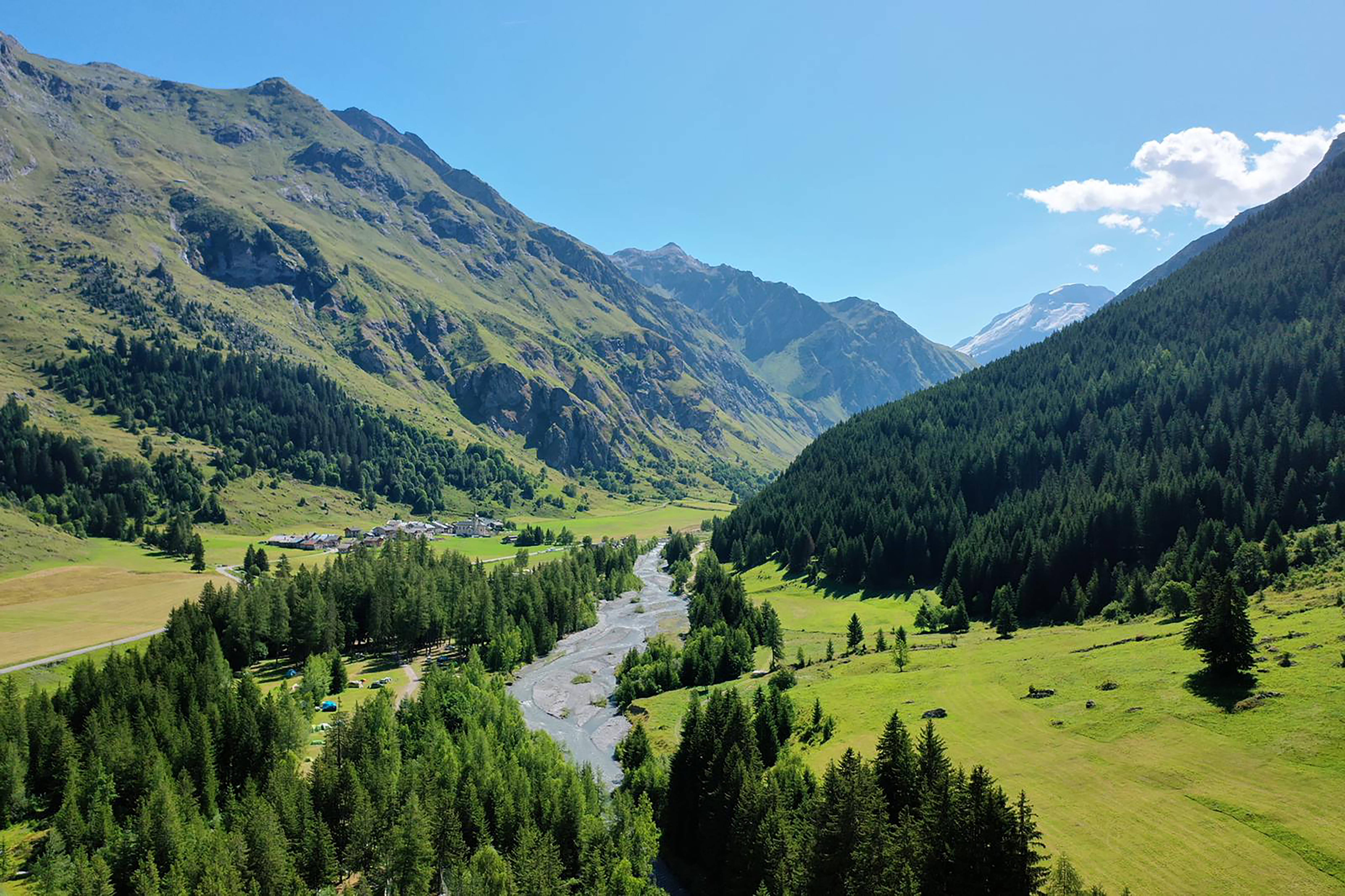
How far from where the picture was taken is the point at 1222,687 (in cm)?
6356

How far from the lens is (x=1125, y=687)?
70.9 meters

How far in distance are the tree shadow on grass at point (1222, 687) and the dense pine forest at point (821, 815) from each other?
22.3m

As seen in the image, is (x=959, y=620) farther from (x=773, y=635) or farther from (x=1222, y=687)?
(x=1222, y=687)

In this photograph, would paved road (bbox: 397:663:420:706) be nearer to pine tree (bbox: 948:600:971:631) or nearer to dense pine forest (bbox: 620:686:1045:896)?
dense pine forest (bbox: 620:686:1045:896)

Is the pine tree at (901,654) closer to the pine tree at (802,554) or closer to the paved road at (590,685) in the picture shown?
the paved road at (590,685)

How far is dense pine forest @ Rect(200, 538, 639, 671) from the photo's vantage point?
126 m

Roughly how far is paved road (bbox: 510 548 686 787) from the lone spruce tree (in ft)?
199

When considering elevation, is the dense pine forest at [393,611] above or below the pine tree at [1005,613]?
above

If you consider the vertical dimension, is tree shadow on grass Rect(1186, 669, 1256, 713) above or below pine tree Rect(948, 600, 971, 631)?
above

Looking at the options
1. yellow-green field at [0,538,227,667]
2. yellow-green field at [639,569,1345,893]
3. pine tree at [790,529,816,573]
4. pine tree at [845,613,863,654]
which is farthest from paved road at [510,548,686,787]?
yellow-green field at [0,538,227,667]

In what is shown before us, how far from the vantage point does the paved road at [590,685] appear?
93.4 meters

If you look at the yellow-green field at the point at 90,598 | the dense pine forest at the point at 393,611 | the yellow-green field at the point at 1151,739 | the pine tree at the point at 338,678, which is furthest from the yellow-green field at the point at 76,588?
the yellow-green field at the point at 1151,739

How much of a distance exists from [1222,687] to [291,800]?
8373 centimetres

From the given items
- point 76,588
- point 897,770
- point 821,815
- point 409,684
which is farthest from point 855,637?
point 76,588
